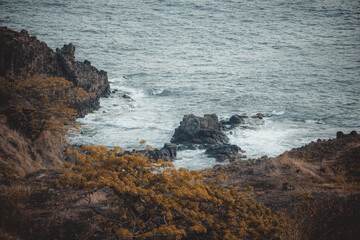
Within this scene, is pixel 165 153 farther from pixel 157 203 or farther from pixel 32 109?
pixel 157 203

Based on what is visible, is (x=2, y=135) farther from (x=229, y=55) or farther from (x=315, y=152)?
(x=229, y=55)

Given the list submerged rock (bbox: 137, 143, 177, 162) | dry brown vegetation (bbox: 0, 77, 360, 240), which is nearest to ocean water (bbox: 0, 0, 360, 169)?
submerged rock (bbox: 137, 143, 177, 162)

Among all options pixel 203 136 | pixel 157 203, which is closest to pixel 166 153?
pixel 203 136

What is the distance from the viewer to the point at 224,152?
21719 mm

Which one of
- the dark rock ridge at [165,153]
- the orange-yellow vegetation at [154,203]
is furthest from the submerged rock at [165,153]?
the orange-yellow vegetation at [154,203]

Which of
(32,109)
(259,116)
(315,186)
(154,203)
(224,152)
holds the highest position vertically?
(32,109)

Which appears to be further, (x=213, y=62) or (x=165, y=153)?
(x=213, y=62)

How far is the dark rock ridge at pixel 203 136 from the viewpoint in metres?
22.7

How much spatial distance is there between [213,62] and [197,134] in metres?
36.6

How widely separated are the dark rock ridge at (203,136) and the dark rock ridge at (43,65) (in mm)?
13054

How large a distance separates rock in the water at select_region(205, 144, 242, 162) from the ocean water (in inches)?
32.9


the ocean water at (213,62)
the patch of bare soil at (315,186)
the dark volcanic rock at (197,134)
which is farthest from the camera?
the ocean water at (213,62)

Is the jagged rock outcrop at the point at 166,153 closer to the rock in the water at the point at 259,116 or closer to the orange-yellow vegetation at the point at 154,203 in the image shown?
the orange-yellow vegetation at the point at 154,203

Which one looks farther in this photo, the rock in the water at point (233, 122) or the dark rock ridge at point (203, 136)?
the rock in the water at point (233, 122)
